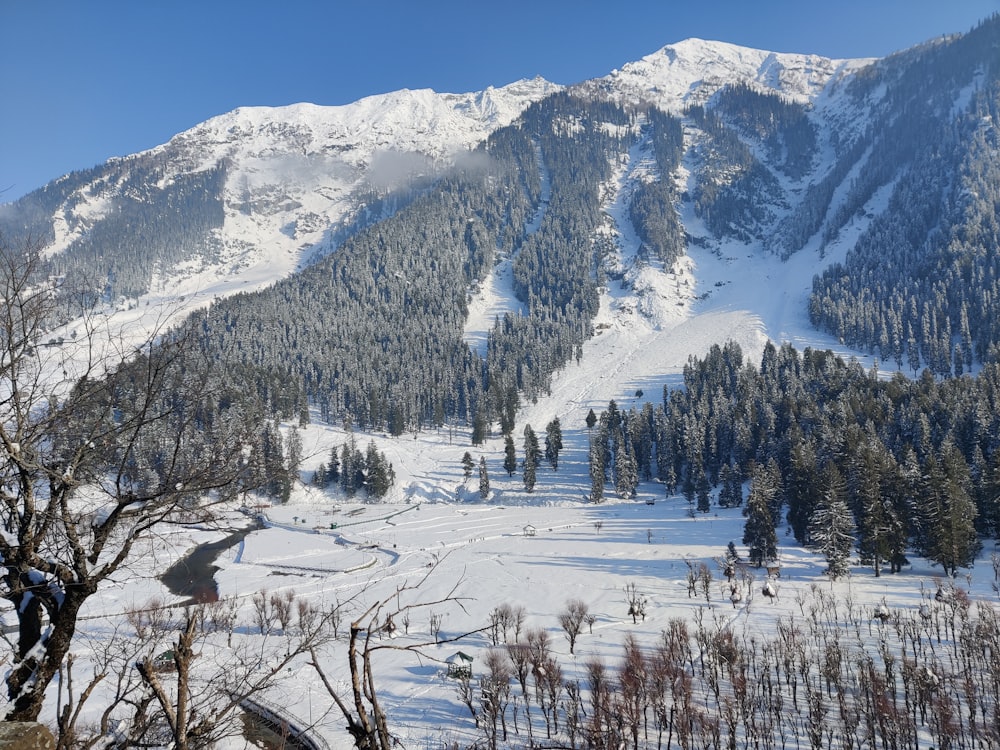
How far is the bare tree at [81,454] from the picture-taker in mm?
4137

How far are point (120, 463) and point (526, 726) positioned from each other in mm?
29694

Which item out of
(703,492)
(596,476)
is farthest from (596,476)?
(703,492)

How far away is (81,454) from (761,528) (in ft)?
192

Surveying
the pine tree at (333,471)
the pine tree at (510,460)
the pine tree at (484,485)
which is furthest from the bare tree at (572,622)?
the pine tree at (333,471)

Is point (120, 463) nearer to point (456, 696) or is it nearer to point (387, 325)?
point (456, 696)

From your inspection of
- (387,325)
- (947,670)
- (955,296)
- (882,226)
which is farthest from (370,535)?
(882,226)

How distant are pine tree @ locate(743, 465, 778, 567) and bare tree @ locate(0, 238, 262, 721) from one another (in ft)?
186

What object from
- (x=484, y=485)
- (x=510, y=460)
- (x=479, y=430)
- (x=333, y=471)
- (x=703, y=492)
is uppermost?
(x=479, y=430)

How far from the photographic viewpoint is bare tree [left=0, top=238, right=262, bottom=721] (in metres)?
4.14

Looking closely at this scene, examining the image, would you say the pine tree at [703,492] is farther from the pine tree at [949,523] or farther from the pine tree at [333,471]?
the pine tree at [333,471]

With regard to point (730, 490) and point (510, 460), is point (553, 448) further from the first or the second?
point (730, 490)

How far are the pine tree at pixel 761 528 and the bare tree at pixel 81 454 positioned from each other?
5680cm

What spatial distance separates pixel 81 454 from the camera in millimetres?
4340

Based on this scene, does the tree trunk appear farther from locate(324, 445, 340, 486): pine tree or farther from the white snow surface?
locate(324, 445, 340, 486): pine tree
